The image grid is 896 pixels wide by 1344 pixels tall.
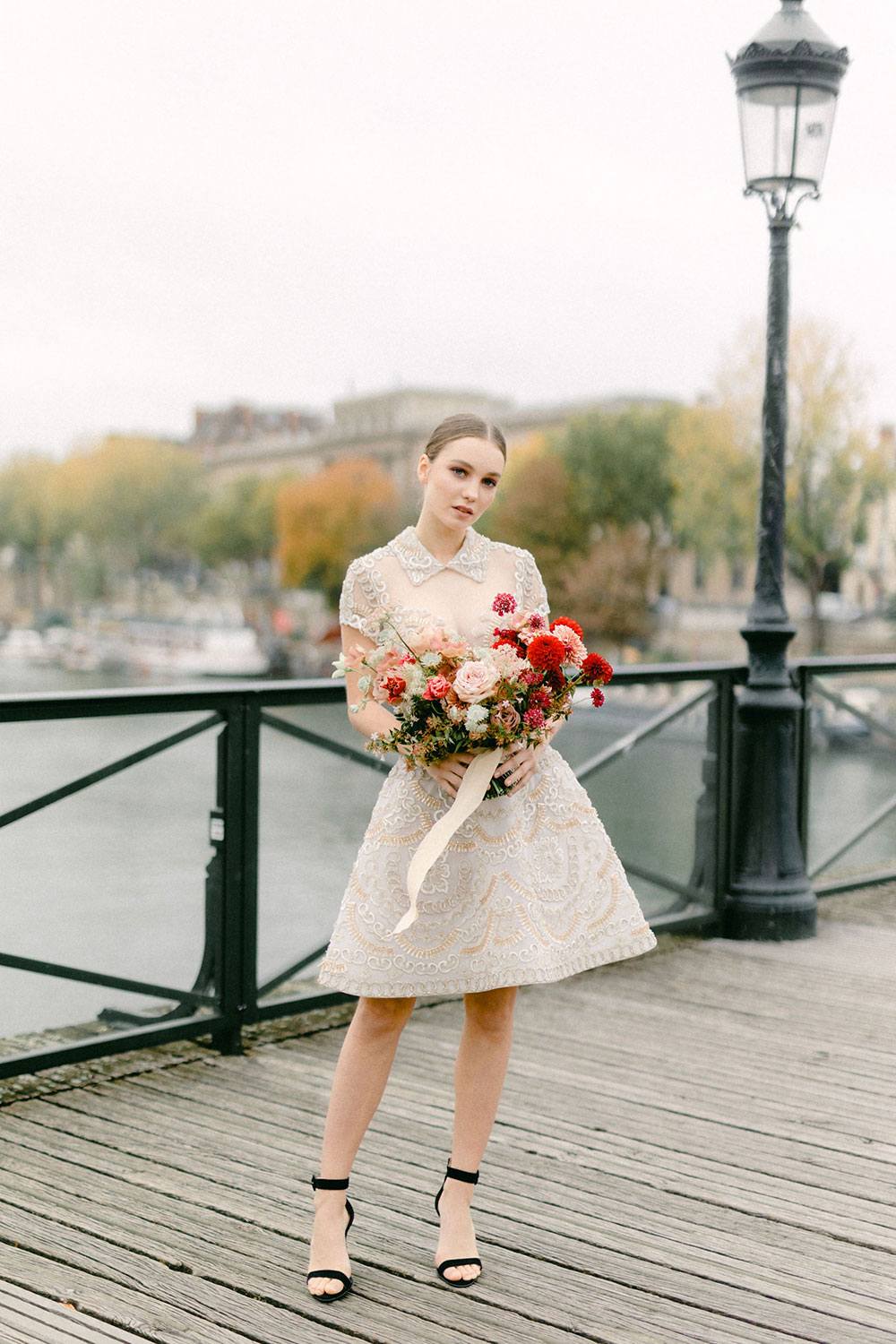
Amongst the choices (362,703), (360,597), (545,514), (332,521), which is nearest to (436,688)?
(362,703)

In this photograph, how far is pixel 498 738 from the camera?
2682mm

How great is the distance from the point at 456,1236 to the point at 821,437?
44.2 meters

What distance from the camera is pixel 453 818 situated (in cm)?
271

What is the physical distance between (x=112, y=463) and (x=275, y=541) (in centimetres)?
1079

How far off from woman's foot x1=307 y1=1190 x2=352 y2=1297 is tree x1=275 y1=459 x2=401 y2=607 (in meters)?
68.5

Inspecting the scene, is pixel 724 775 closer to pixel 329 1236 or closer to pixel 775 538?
pixel 775 538

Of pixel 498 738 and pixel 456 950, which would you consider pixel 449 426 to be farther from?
pixel 456 950

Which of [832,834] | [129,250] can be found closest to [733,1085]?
[832,834]

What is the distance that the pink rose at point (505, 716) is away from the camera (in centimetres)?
266

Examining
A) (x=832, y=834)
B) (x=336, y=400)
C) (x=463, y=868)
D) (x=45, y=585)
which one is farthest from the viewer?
(x=45, y=585)

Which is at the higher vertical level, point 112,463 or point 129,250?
point 129,250

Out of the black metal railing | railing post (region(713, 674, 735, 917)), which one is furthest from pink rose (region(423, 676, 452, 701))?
railing post (region(713, 674, 735, 917))

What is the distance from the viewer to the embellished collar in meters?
2.98

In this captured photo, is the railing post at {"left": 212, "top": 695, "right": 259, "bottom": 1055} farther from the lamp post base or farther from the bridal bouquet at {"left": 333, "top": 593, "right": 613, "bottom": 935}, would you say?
the lamp post base
